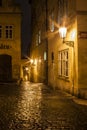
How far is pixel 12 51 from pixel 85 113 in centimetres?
2289

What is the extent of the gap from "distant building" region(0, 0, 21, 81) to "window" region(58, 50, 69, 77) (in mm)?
12509

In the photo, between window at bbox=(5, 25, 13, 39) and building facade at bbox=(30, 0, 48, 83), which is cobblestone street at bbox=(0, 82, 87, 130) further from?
window at bbox=(5, 25, 13, 39)

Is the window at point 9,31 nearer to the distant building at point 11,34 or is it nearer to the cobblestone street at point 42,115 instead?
the distant building at point 11,34

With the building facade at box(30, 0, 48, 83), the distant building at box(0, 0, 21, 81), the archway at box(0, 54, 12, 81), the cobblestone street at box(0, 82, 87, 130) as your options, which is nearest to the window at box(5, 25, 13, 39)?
the distant building at box(0, 0, 21, 81)

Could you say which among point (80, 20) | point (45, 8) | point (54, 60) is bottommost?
point (54, 60)

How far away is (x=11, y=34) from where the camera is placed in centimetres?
3388

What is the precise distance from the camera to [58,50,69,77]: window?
19531 millimetres

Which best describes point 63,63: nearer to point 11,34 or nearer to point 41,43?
point 41,43

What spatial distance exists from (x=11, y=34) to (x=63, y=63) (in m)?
14.3


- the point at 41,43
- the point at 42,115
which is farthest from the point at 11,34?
the point at 42,115

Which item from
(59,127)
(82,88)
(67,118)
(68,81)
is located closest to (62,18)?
(68,81)

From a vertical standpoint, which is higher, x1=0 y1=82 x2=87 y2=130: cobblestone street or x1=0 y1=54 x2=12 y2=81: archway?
x1=0 y1=54 x2=12 y2=81: archway

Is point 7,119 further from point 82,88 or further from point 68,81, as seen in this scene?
point 68,81

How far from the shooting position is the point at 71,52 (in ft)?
59.2
